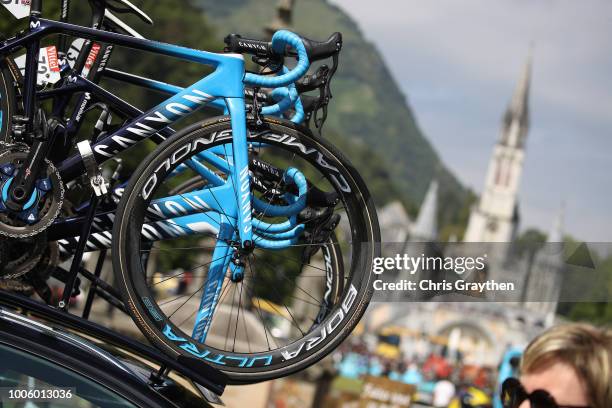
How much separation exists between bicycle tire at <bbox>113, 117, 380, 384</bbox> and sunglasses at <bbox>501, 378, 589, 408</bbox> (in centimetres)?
70

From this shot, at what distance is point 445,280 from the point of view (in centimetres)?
390

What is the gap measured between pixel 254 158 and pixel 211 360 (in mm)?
938

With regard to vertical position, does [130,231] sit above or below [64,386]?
above

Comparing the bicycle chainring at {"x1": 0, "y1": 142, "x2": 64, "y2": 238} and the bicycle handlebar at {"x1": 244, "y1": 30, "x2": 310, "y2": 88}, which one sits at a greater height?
the bicycle handlebar at {"x1": 244, "y1": 30, "x2": 310, "y2": 88}

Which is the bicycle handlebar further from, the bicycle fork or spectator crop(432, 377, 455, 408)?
spectator crop(432, 377, 455, 408)

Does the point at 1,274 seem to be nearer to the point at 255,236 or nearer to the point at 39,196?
the point at 39,196

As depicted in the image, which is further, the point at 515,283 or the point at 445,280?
the point at 515,283

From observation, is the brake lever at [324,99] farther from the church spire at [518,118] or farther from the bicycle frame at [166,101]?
the church spire at [518,118]

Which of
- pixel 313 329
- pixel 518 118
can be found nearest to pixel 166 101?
pixel 313 329

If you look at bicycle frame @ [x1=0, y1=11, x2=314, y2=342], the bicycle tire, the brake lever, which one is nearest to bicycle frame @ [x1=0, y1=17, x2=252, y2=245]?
bicycle frame @ [x1=0, y1=11, x2=314, y2=342]

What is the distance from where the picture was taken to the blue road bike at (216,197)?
3629mm

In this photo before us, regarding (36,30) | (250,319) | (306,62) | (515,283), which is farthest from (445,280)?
(250,319)

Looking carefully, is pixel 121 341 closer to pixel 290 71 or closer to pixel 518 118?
pixel 290 71

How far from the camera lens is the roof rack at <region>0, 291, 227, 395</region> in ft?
9.82
